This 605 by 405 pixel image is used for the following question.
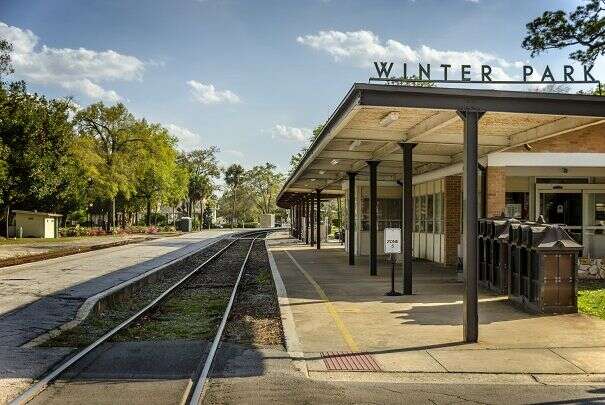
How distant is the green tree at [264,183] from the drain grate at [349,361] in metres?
129

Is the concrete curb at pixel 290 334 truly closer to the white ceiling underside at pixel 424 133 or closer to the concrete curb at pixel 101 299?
the white ceiling underside at pixel 424 133

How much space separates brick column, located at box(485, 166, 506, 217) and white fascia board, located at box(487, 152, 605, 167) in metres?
0.22

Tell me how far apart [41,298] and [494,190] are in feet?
36.7

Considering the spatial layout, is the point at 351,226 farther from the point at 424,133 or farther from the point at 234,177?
the point at 234,177

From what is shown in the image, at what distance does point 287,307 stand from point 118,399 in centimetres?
617

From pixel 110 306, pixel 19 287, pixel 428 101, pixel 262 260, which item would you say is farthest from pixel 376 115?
pixel 262 260

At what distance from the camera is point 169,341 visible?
940 cm

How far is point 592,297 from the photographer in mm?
13320

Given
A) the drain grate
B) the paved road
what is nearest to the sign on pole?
the drain grate

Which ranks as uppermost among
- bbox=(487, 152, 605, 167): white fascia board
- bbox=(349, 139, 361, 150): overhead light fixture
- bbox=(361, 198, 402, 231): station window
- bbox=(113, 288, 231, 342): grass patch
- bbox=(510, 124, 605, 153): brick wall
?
bbox=(510, 124, 605, 153): brick wall

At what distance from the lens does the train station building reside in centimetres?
930

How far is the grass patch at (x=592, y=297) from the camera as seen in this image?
1157cm

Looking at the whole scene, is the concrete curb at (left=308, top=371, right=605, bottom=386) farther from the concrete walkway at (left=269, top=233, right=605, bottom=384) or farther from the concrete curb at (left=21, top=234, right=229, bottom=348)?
the concrete curb at (left=21, top=234, right=229, bottom=348)

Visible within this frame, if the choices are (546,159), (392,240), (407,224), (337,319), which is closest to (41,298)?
(337,319)
